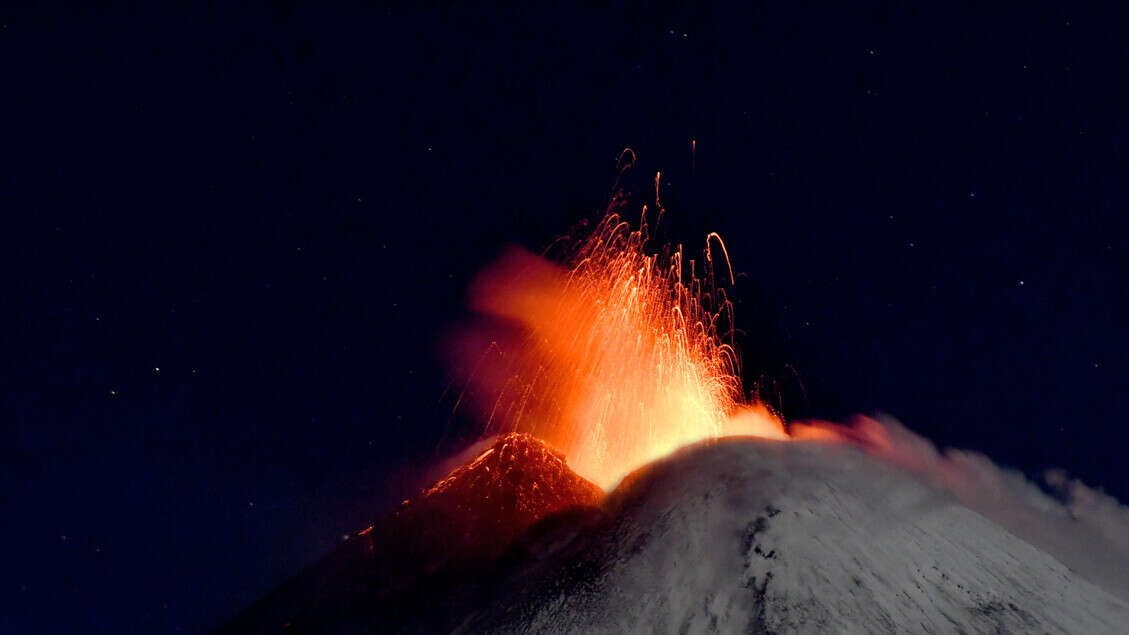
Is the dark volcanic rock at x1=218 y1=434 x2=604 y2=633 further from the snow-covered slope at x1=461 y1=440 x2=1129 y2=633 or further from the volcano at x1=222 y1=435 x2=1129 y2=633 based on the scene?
the snow-covered slope at x1=461 y1=440 x2=1129 y2=633

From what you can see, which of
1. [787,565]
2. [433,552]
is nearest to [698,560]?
[787,565]

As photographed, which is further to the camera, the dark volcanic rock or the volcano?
the dark volcanic rock

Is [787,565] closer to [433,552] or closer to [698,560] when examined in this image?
[698,560]

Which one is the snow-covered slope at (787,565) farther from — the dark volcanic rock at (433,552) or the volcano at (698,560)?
the dark volcanic rock at (433,552)

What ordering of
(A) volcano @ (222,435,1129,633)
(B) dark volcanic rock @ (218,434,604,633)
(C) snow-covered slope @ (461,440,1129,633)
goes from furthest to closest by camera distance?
(B) dark volcanic rock @ (218,434,604,633) → (A) volcano @ (222,435,1129,633) → (C) snow-covered slope @ (461,440,1129,633)

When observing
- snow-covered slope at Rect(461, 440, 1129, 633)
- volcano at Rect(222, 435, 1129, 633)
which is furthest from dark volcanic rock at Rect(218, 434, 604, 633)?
snow-covered slope at Rect(461, 440, 1129, 633)
